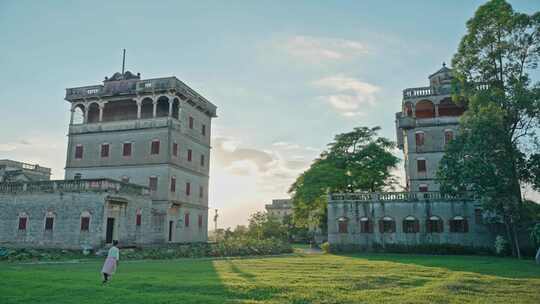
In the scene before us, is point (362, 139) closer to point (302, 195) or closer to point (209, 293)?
point (302, 195)

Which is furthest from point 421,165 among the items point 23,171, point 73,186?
point 23,171

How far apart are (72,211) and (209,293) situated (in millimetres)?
22815

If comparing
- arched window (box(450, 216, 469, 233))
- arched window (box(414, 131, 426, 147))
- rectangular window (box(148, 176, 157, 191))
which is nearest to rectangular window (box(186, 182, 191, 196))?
rectangular window (box(148, 176, 157, 191))

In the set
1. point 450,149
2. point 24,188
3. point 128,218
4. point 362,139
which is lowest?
point 128,218

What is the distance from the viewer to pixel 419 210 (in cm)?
3506

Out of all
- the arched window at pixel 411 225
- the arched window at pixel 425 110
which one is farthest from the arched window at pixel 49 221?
the arched window at pixel 425 110

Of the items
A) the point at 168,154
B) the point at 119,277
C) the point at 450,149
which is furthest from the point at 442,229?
the point at 119,277

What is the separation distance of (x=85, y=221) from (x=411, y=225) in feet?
86.1

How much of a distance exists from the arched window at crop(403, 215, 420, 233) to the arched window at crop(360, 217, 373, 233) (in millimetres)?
2842

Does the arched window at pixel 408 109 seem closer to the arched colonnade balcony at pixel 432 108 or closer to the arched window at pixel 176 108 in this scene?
the arched colonnade balcony at pixel 432 108

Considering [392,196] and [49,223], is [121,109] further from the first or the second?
[392,196]

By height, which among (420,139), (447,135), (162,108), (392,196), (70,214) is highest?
(162,108)

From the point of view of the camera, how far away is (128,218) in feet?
105

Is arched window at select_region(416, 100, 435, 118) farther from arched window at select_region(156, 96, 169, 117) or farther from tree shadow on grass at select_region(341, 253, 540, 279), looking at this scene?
arched window at select_region(156, 96, 169, 117)
